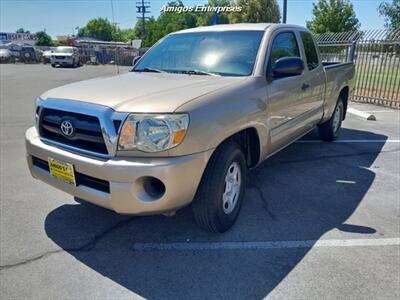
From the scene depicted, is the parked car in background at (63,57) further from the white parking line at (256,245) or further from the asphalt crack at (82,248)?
the white parking line at (256,245)

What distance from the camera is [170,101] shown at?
255 cm

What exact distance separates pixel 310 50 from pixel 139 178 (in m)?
3.58

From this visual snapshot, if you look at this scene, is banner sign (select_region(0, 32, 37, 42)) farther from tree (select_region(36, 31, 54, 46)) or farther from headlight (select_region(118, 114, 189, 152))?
headlight (select_region(118, 114, 189, 152))

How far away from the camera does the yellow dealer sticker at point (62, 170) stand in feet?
8.83

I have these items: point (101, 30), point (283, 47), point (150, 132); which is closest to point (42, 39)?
point (101, 30)

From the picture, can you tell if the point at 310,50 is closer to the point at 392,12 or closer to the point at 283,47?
the point at 283,47

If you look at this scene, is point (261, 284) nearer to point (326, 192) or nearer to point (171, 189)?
point (171, 189)

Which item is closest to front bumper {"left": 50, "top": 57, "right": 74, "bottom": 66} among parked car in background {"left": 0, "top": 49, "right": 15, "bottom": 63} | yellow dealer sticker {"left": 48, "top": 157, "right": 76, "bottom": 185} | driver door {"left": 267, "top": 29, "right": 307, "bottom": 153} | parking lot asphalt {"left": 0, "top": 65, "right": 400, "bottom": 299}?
parked car in background {"left": 0, "top": 49, "right": 15, "bottom": 63}

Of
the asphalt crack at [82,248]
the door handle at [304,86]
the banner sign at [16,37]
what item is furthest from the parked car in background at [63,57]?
the banner sign at [16,37]

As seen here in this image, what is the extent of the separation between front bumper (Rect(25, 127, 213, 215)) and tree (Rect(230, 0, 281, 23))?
1293 inches

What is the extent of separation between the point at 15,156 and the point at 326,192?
4.68 metres

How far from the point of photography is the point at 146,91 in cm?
282

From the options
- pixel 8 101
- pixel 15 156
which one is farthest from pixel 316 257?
pixel 8 101

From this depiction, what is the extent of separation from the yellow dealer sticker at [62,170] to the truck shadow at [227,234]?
0.64 m
